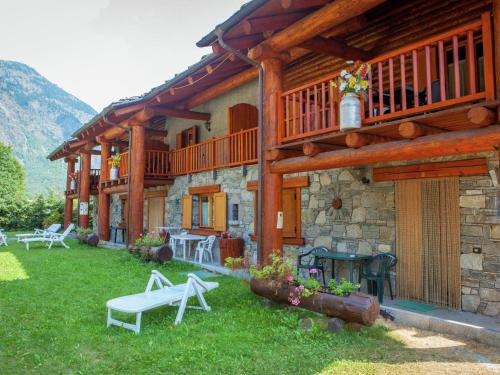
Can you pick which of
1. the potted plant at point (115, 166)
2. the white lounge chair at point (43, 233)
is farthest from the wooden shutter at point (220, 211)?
the white lounge chair at point (43, 233)

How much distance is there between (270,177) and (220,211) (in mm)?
4660

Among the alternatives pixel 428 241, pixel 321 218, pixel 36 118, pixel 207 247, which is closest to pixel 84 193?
pixel 207 247

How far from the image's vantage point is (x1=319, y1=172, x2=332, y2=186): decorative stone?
7.76 m

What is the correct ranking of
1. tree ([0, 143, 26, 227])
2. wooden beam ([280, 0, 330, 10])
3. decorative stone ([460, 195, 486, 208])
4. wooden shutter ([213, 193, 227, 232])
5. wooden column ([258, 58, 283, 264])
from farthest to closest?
tree ([0, 143, 26, 227]) → wooden shutter ([213, 193, 227, 232]) → wooden column ([258, 58, 283, 264]) → decorative stone ([460, 195, 486, 208]) → wooden beam ([280, 0, 330, 10])

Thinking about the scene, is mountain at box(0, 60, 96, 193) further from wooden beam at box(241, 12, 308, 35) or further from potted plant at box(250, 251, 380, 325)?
potted plant at box(250, 251, 380, 325)

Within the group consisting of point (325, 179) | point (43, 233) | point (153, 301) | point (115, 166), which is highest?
point (115, 166)

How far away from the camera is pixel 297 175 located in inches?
337

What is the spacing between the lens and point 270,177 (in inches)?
250

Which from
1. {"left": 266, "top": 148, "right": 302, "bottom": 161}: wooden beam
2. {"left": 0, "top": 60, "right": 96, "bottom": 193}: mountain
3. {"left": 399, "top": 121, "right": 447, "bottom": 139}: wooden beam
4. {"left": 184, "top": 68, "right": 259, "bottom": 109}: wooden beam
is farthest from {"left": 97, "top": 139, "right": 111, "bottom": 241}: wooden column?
{"left": 0, "top": 60, "right": 96, "bottom": 193}: mountain

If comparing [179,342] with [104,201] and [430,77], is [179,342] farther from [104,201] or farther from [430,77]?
[104,201]

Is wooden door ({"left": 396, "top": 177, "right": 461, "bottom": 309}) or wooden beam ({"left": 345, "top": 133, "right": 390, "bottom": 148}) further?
wooden door ({"left": 396, "top": 177, "right": 461, "bottom": 309})

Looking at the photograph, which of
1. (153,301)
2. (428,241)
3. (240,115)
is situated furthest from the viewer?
(240,115)

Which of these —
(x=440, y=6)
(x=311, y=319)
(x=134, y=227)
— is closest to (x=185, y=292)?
(x=311, y=319)

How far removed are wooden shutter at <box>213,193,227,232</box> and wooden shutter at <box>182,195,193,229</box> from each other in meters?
1.49
